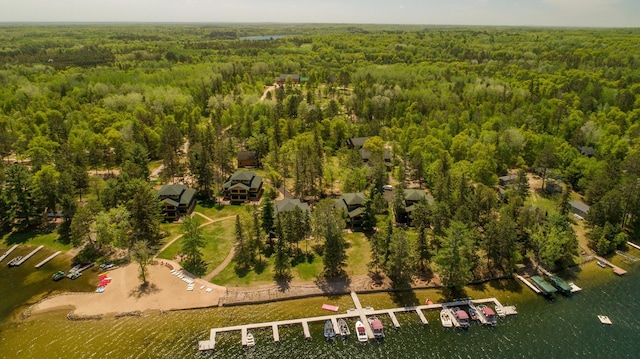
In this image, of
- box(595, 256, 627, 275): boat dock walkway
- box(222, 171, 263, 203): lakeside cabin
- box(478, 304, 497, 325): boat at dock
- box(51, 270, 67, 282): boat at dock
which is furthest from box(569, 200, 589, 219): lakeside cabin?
box(51, 270, 67, 282): boat at dock

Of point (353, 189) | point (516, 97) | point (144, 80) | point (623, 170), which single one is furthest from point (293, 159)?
point (144, 80)

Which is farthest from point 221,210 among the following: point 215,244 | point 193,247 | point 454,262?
point 454,262

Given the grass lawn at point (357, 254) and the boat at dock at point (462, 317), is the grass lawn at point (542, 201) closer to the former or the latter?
the boat at dock at point (462, 317)

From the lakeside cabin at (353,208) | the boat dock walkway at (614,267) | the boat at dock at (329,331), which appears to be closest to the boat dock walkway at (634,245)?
the boat dock walkway at (614,267)

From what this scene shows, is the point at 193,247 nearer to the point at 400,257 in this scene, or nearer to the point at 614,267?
the point at 400,257

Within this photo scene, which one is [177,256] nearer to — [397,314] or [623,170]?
[397,314]
